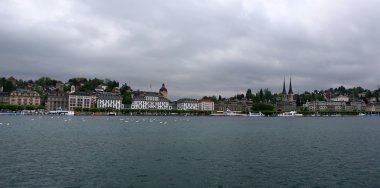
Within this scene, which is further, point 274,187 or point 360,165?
point 360,165

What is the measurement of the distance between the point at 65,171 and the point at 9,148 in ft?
45.8

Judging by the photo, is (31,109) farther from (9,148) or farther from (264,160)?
(264,160)

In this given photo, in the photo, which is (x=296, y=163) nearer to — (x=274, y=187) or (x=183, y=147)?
(x=274, y=187)

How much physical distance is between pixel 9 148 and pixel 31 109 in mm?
157018

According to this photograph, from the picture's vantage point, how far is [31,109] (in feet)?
605

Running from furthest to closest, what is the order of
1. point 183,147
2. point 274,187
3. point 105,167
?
1. point 183,147
2. point 105,167
3. point 274,187

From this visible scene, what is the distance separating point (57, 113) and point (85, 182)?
554 feet

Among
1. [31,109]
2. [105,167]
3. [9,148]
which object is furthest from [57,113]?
[105,167]

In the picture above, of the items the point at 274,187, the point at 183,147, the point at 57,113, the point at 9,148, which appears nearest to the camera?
the point at 274,187

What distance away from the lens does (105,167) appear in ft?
91.3

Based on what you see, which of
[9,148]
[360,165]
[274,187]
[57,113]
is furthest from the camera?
[57,113]

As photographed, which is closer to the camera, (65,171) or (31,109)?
(65,171)

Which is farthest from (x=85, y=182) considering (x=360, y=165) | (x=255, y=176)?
(x=360, y=165)

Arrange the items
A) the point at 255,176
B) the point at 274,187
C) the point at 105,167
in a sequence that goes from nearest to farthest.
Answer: the point at 274,187 → the point at 255,176 → the point at 105,167
